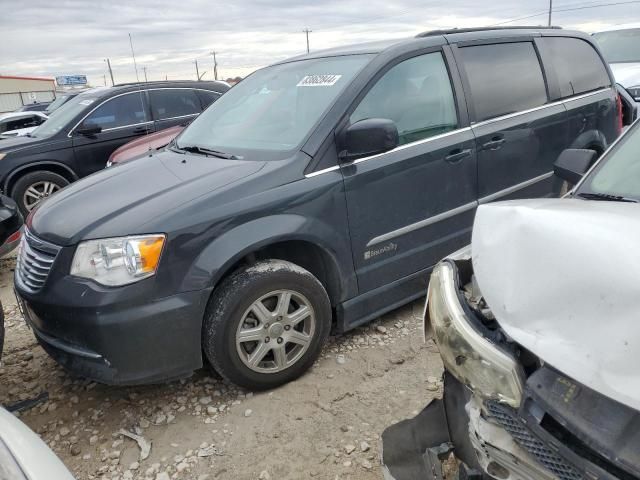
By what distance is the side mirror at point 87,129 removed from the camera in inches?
280

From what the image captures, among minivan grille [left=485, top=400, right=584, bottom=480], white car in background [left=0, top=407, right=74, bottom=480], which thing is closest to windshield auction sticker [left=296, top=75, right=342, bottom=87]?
minivan grille [left=485, top=400, right=584, bottom=480]

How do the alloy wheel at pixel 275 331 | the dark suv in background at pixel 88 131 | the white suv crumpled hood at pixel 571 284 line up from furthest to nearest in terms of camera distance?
the dark suv in background at pixel 88 131 < the alloy wheel at pixel 275 331 < the white suv crumpled hood at pixel 571 284

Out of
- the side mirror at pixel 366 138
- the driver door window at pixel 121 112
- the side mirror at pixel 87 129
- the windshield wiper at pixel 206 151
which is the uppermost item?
the side mirror at pixel 366 138

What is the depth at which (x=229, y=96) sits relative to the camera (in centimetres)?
391

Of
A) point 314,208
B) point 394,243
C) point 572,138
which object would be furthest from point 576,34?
point 314,208

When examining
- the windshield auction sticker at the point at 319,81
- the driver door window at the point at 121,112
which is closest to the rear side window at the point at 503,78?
the windshield auction sticker at the point at 319,81

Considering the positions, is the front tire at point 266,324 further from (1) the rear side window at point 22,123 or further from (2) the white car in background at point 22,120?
(1) the rear side window at point 22,123

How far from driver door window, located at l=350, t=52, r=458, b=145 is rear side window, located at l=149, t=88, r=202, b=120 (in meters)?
5.01

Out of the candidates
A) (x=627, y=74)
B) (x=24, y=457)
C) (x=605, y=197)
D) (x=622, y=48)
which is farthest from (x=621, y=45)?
(x=24, y=457)

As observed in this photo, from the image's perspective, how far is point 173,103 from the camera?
25.1ft

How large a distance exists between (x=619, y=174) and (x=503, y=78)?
1.69 m

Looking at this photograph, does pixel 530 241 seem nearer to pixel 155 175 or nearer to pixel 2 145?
pixel 155 175

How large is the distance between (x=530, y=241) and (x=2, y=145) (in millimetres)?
7266

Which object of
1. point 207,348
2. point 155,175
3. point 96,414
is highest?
point 155,175
